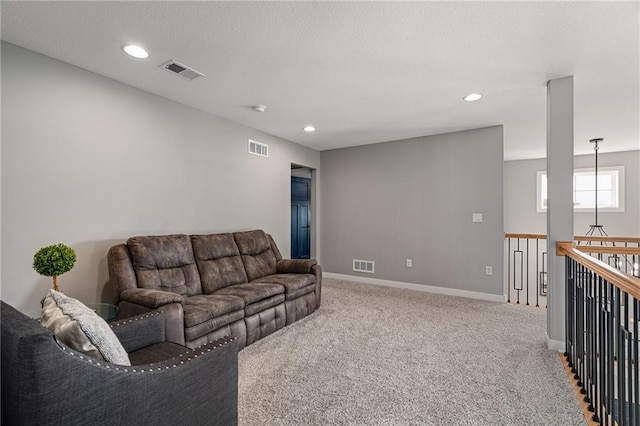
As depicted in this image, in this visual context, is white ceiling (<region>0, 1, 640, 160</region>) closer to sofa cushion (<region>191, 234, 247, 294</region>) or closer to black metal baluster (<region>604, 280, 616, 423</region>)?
sofa cushion (<region>191, 234, 247, 294</region>)

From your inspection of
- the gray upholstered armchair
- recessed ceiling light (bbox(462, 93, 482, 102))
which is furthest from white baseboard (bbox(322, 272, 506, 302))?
the gray upholstered armchair

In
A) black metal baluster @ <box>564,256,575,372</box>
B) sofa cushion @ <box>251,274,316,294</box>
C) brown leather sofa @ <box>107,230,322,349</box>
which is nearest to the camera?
brown leather sofa @ <box>107,230,322,349</box>

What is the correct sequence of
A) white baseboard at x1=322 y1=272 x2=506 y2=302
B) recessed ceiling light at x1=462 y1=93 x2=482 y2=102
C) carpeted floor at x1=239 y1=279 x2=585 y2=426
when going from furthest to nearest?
white baseboard at x1=322 y1=272 x2=506 y2=302 → recessed ceiling light at x1=462 y1=93 x2=482 y2=102 → carpeted floor at x1=239 y1=279 x2=585 y2=426

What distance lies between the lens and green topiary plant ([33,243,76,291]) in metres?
2.03

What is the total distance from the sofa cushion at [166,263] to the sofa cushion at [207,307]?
0.74ft

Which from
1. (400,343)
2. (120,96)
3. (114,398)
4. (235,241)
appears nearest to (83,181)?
(120,96)

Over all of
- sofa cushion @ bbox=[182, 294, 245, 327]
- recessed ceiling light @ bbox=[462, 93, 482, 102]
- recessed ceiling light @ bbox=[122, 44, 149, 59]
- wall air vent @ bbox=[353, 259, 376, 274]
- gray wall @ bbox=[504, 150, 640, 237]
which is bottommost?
wall air vent @ bbox=[353, 259, 376, 274]

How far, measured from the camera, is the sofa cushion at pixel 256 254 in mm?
3716

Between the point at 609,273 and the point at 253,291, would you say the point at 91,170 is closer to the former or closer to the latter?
the point at 253,291

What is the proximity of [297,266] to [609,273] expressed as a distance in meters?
2.93

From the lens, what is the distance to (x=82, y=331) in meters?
1.15

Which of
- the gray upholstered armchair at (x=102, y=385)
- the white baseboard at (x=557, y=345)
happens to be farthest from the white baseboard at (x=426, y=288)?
the gray upholstered armchair at (x=102, y=385)

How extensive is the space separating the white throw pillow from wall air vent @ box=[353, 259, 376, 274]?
449 centimetres

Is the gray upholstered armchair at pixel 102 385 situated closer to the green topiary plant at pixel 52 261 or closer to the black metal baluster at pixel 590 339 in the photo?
the green topiary plant at pixel 52 261
